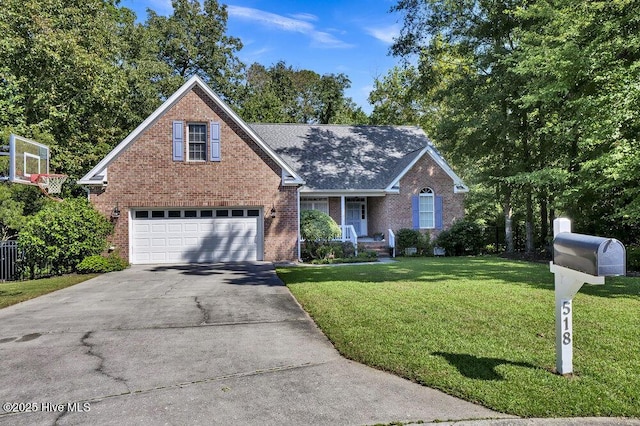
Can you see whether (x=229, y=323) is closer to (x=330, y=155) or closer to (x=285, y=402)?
(x=285, y=402)

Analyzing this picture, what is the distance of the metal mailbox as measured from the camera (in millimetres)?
3488

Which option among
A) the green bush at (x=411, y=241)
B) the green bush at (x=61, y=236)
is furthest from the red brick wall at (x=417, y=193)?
the green bush at (x=61, y=236)

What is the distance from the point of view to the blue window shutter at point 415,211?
2083cm

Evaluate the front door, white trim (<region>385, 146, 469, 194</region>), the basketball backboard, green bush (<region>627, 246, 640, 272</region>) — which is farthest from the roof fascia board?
the basketball backboard

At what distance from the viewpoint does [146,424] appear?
3.49m

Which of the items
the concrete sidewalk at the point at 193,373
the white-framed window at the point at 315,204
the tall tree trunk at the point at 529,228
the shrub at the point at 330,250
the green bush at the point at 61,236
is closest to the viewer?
the concrete sidewalk at the point at 193,373

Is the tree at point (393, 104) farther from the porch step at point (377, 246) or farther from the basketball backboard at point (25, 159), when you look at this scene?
the basketball backboard at point (25, 159)

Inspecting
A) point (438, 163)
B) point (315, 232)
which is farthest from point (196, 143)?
point (438, 163)

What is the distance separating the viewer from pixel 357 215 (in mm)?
22562

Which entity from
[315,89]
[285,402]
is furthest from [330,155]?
[315,89]

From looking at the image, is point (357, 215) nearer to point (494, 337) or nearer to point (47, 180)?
point (47, 180)

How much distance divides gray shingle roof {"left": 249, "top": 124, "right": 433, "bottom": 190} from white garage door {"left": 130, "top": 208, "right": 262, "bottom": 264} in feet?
14.0

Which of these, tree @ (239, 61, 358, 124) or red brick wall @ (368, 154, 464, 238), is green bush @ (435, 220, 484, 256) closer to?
red brick wall @ (368, 154, 464, 238)

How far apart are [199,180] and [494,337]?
45.0ft
